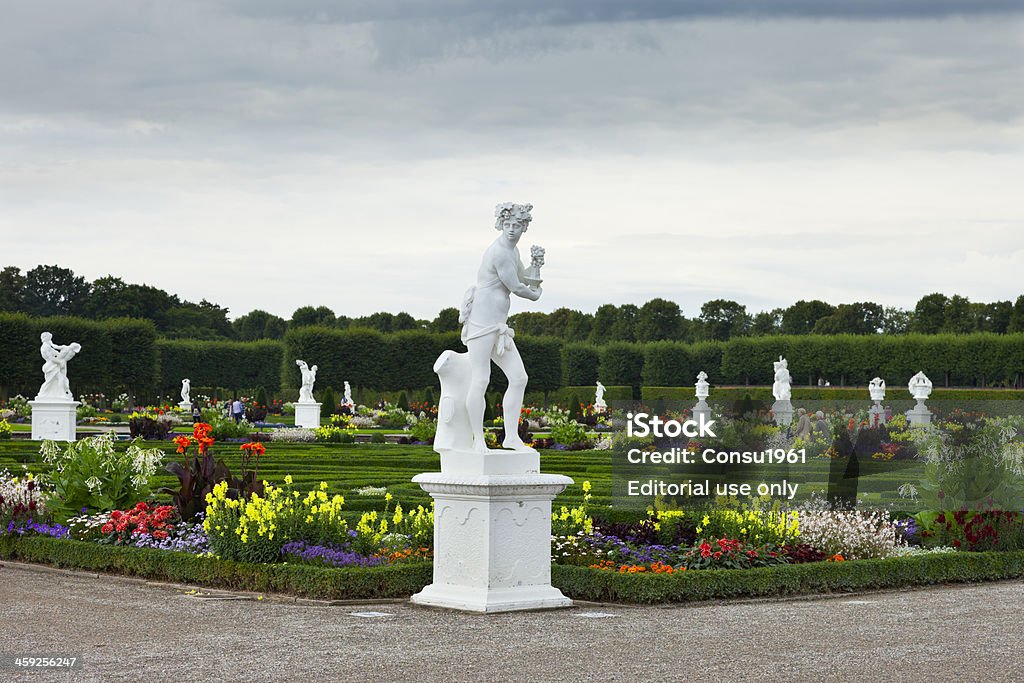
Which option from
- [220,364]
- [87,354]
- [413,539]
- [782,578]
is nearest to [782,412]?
[782,578]

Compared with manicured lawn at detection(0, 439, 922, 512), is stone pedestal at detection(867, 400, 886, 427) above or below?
above

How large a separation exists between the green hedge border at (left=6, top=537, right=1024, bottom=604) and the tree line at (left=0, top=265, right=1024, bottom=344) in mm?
42334

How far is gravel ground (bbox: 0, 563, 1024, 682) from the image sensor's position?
17.3ft

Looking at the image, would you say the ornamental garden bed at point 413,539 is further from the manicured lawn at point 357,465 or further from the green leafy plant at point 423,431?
the green leafy plant at point 423,431

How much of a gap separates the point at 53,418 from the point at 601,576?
52.5ft

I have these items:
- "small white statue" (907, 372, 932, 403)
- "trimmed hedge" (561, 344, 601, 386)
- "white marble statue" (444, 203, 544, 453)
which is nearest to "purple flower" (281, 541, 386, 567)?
"white marble statue" (444, 203, 544, 453)

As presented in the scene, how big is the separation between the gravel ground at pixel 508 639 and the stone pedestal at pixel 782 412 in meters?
13.8

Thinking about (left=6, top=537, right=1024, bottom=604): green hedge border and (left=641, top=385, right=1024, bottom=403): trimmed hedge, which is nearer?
(left=6, top=537, right=1024, bottom=604): green hedge border

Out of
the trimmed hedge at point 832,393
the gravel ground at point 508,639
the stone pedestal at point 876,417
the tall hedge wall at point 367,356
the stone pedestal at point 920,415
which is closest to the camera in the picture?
the gravel ground at point 508,639

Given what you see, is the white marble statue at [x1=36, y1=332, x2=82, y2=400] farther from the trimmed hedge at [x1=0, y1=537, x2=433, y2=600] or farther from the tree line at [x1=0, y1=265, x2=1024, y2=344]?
the tree line at [x1=0, y1=265, x2=1024, y2=344]

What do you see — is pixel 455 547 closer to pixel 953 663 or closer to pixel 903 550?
pixel 953 663

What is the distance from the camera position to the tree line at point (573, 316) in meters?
52.7

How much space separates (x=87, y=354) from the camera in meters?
36.5

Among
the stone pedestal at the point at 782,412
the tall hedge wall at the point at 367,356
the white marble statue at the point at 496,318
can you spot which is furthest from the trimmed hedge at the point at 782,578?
the tall hedge wall at the point at 367,356
